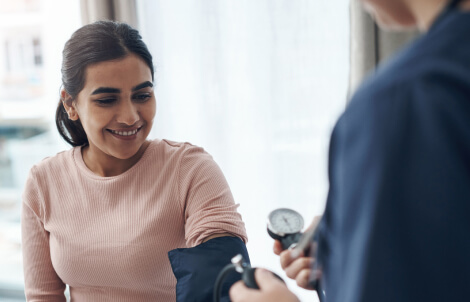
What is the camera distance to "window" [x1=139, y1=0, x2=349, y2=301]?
5.93ft

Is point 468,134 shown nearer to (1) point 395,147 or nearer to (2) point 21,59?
(1) point 395,147

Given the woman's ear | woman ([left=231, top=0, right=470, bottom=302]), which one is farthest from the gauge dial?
the woman's ear

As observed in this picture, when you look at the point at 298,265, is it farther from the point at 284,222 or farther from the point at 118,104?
the point at 118,104

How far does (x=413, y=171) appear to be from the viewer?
A: 18.0 inches

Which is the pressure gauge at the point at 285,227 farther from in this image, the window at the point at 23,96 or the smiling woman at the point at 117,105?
the window at the point at 23,96

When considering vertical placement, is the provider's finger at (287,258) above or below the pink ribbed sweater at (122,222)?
above

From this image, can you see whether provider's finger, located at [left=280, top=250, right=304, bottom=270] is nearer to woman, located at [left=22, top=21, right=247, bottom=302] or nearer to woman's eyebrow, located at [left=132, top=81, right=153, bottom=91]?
woman, located at [left=22, top=21, right=247, bottom=302]

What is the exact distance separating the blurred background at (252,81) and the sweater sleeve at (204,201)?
59 cm

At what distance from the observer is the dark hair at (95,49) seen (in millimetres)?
1278

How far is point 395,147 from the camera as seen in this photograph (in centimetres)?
45

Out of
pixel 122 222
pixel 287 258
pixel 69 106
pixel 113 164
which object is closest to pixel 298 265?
pixel 287 258

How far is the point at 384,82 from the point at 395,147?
62 millimetres

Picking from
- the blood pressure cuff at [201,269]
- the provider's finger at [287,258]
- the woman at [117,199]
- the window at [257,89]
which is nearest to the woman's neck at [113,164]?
the woman at [117,199]

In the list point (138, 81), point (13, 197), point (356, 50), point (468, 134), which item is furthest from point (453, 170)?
point (13, 197)
